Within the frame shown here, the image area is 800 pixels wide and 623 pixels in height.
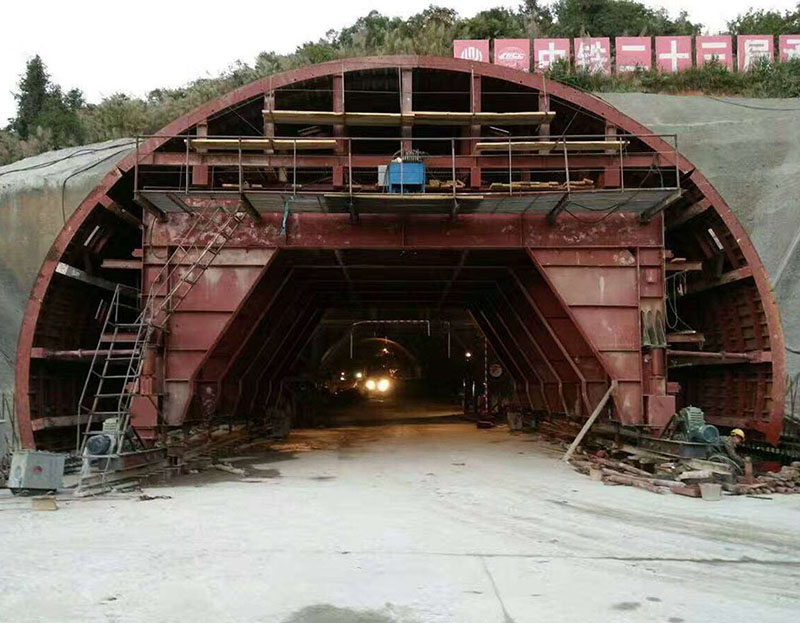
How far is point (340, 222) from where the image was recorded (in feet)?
40.4

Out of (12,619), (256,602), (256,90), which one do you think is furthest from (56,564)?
(256,90)

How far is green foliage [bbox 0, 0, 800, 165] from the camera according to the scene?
92.0 ft

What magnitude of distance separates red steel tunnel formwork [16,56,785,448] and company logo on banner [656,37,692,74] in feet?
64.5

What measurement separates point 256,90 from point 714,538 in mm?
10810

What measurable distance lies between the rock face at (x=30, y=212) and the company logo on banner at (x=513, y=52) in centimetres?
1796

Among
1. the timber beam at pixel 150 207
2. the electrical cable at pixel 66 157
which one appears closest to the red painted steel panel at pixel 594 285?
the timber beam at pixel 150 207

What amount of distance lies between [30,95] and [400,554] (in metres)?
37.5

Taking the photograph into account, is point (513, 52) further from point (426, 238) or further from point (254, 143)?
point (254, 143)

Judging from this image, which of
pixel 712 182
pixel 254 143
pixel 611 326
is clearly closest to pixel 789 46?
pixel 712 182

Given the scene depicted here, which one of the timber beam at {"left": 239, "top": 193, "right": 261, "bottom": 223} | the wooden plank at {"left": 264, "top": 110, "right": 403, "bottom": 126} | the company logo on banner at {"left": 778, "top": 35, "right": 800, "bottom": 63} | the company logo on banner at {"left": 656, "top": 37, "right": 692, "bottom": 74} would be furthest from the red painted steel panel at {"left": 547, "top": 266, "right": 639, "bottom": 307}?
the company logo on banner at {"left": 778, "top": 35, "right": 800, "bottom": 63}

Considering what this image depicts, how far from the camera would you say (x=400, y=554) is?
6.23 meters

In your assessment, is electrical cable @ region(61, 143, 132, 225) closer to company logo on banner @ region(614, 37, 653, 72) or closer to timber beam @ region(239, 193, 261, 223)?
timber beam @ region(239, 193, 261, 223)

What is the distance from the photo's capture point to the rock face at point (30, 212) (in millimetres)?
17516

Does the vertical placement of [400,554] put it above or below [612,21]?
below
